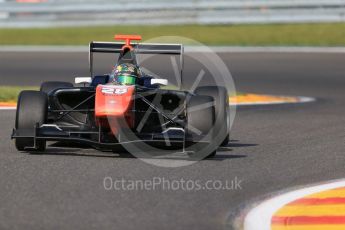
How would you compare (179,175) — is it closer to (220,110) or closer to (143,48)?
(220,110)

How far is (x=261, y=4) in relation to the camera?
84.8 ft

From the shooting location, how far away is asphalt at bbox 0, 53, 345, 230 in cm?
618

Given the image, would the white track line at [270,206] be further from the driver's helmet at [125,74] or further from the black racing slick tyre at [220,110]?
the driver's helmet at [125,74]

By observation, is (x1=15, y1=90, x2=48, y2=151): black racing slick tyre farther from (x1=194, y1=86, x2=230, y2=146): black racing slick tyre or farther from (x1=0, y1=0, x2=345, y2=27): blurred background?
(x1=0, y1=0, x2=345, y2=27): blurred background

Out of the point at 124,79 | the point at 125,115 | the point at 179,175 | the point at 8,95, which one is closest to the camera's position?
the point at 179,175

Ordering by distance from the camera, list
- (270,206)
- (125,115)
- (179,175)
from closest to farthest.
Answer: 1. (270,206)
2. (179,175)
3. (125,115)

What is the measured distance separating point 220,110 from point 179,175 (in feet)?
5.39

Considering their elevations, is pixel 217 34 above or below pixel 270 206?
above

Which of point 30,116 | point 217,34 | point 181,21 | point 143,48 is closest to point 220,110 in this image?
point 143,48

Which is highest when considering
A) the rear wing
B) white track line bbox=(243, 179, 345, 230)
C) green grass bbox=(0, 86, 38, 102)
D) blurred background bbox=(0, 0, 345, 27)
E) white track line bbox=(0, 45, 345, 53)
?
blurred background bbox=(0, 0, 345, 27)

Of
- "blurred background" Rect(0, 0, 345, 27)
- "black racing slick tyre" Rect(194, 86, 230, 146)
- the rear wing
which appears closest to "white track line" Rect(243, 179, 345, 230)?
"black racing slick tyre" Rect(194, 86, 230, 146)

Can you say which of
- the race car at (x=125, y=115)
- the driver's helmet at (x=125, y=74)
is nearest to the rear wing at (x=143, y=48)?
the race car at (x=125, y=115)

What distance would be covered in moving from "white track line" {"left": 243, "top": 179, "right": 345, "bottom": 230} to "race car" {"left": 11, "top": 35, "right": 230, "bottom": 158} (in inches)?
62.9

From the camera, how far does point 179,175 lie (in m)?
7.94
